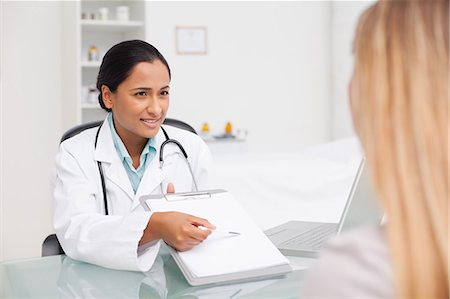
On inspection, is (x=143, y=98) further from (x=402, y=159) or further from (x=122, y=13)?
(x=122, y=13)

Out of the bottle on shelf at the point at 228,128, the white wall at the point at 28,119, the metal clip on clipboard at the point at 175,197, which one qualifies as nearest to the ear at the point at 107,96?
the metal clip on clipboard at the point at 175,197

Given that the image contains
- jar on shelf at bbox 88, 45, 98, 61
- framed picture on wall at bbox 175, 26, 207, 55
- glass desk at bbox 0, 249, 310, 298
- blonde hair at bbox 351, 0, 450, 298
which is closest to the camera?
blonde hair at bbox 351, 0, 450, 298

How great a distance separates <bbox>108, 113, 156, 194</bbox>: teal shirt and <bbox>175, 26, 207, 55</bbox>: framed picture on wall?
8.25 ft

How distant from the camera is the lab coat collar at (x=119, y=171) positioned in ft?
4.69

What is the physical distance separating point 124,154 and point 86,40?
2.34 metres

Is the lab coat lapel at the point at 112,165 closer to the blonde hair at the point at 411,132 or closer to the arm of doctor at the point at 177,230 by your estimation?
the arm of doctor at the point at 177,230

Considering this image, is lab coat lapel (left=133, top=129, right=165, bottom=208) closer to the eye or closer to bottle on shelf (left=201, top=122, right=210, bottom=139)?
the eye

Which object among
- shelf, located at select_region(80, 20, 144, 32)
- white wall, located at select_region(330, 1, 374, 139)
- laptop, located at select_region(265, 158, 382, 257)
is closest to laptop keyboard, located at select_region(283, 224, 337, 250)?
laptop, located at select_region(265, 158, 382, 257)

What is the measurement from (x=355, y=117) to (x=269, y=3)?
12.6 feet

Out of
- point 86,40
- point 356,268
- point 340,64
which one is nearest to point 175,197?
point 356,268

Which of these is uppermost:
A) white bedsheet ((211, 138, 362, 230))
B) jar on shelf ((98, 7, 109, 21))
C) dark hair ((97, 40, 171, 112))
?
jar on shelf ((98, 7, 109, 21))

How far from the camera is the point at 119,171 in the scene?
1.44 m

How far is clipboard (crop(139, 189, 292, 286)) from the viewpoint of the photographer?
3.25ft

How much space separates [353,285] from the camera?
0.51m
